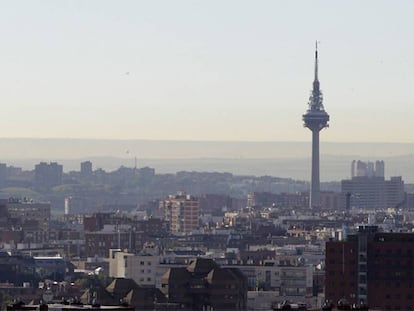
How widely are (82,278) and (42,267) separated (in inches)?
713

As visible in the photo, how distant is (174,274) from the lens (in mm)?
118375

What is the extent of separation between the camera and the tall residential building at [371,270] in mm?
102188

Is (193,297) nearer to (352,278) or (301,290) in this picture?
(352,278)

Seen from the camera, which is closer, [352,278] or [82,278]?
[352,278]

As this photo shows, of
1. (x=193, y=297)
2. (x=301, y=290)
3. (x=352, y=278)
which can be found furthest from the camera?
(x=301, y=290)

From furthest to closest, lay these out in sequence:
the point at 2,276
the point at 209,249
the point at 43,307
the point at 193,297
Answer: the point at 209,249, the point at 2,276, the point at 193,297, the point at 43,307

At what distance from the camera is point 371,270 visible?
103 m

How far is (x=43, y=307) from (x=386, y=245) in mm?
50557

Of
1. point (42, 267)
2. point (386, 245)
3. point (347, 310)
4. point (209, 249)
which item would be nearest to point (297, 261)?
point (42, 267)

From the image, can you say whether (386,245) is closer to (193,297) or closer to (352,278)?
(352,278)

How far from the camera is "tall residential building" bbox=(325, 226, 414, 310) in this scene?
335 ft

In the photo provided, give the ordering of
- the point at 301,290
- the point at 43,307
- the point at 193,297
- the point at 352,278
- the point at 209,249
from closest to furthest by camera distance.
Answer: the point at 43,307, the point at 352,278, the point at 193,297, the point at 301,290, the point at 209,249

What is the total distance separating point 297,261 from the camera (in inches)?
6102

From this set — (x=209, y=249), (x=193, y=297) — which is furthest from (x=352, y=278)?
(x=209, y=249)
